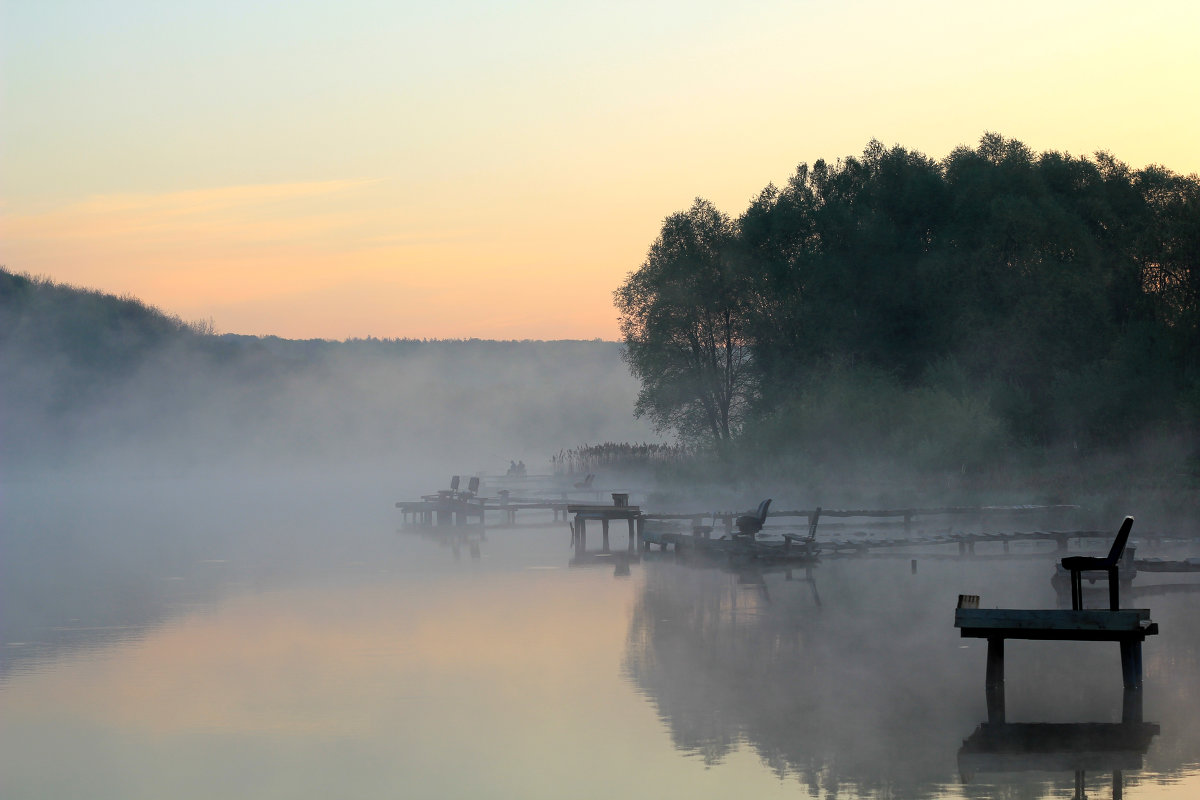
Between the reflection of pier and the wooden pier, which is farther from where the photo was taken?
the wooden pier

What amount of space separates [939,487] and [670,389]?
20439 mm

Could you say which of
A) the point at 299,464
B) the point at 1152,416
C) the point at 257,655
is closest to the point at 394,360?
the point at 299,464

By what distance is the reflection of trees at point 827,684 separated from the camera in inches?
490

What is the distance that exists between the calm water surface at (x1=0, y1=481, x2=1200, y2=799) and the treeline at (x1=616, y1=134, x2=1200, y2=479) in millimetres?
14996

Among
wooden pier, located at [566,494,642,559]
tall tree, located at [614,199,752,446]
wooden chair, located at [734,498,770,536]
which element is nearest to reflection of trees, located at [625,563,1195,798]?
wooden chair, located at [734,498,770,536]

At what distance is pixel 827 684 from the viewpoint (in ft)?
52.6

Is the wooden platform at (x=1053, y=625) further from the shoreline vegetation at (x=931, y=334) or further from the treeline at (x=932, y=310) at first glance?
the treeline at (x=932, y=310)

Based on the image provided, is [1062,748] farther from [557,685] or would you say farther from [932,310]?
[932,310]

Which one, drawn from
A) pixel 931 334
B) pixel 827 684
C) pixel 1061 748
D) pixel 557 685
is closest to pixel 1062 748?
pixel 1061 748

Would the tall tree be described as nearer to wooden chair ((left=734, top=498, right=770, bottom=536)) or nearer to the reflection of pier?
wooden chair ((left=734, top=498, right=770, bottom=536))

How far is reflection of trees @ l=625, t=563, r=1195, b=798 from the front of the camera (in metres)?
12.4

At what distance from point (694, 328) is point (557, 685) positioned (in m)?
41.5

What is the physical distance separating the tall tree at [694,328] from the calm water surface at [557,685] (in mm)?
Answer: 27822

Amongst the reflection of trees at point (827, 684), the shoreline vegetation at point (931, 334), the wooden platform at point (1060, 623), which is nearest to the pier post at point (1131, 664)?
the wooden platform at point (1060, 623)
